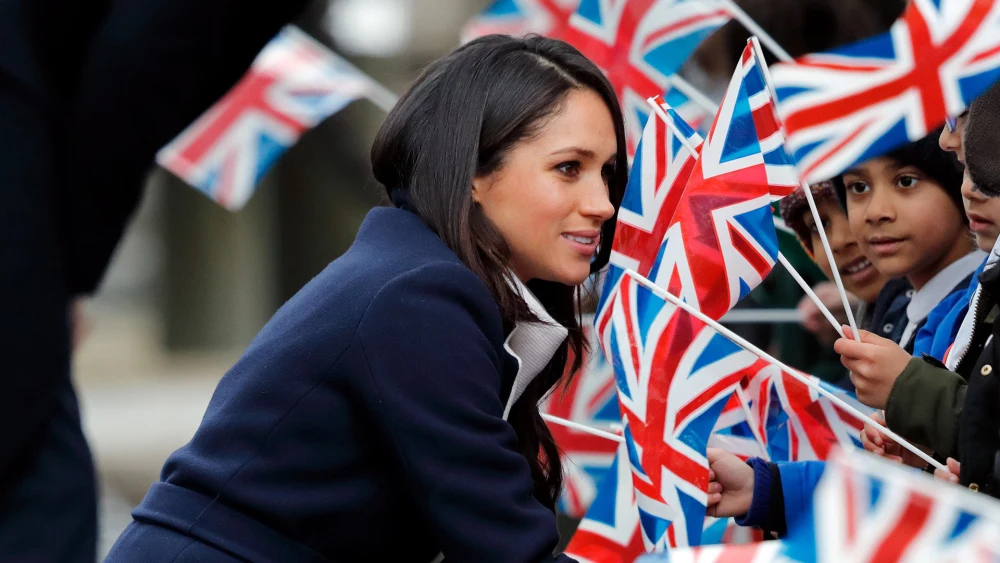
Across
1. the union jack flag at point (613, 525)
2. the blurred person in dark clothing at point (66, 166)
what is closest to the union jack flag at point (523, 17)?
the union jack flag at point (613, 525)

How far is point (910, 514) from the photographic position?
1.30 metres

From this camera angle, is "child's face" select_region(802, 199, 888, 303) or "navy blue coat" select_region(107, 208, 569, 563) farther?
"child's face" select_region(802, 199, 888, 303)

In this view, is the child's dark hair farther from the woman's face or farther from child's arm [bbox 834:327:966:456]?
the woman's face

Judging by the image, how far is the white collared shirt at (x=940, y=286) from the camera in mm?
2803

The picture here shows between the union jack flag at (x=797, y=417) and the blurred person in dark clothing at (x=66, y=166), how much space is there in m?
1.68

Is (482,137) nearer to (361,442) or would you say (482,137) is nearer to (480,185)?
(480,185)

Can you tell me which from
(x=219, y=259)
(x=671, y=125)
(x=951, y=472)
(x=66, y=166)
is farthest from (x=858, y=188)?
(x=219, y=259)

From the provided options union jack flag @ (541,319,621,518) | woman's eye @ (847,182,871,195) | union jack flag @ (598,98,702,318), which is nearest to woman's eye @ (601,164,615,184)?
union jack flag @ (598,98,702,318)

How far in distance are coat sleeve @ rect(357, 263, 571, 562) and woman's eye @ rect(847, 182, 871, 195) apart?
116cm

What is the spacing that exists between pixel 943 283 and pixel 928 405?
61 centimetres

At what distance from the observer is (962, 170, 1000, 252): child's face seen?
A: 233 centimetres

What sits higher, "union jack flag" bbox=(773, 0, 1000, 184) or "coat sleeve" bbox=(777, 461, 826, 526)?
"union jack flag" bbox=(773, 0, 1000, 184)

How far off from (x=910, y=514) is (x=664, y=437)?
4.01 ft

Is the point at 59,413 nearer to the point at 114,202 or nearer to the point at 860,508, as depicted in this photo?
the point at 114,202
